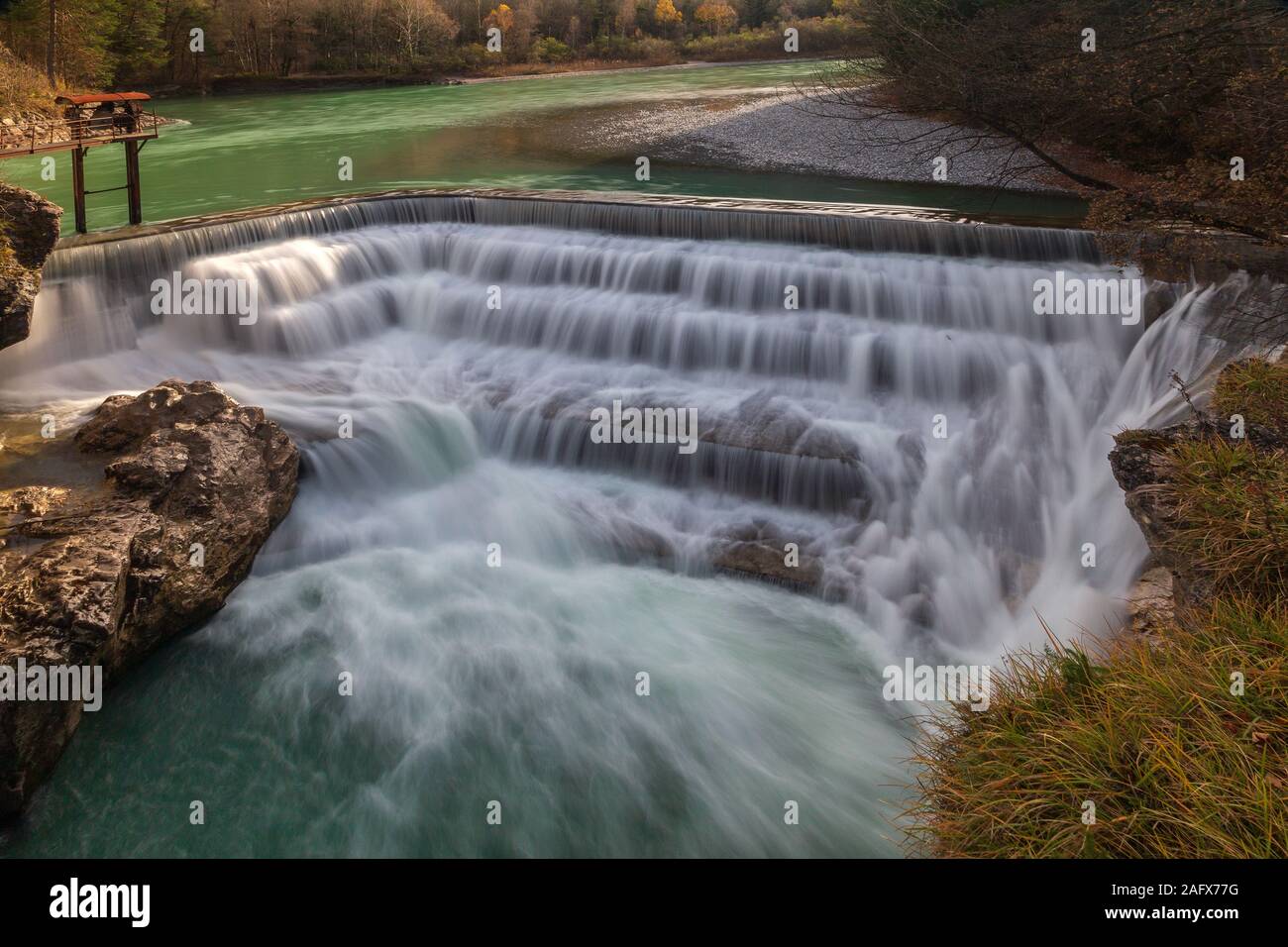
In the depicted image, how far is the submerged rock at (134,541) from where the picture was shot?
721cm

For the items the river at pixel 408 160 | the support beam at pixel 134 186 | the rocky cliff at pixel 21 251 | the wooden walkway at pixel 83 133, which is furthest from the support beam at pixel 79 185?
the rocky cliff at pixel 21 251

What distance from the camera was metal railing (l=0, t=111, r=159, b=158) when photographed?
14.1 metres

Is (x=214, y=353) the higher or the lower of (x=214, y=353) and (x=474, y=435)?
the higher

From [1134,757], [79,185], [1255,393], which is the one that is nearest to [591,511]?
[1255,393]

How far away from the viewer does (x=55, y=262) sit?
42.9 feet

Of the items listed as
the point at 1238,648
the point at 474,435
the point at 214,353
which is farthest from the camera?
the point at 214,353

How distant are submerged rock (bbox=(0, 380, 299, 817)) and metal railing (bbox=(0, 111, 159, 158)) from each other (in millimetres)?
6663

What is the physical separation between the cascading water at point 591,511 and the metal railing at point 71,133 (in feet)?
7.72

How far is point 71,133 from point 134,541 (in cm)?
1063

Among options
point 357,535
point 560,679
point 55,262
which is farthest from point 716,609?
point 55,262

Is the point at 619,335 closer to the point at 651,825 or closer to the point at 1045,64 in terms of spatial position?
the point at 651,825

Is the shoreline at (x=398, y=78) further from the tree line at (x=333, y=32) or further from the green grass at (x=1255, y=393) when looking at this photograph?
the green grass at (x=1255, y=393)
